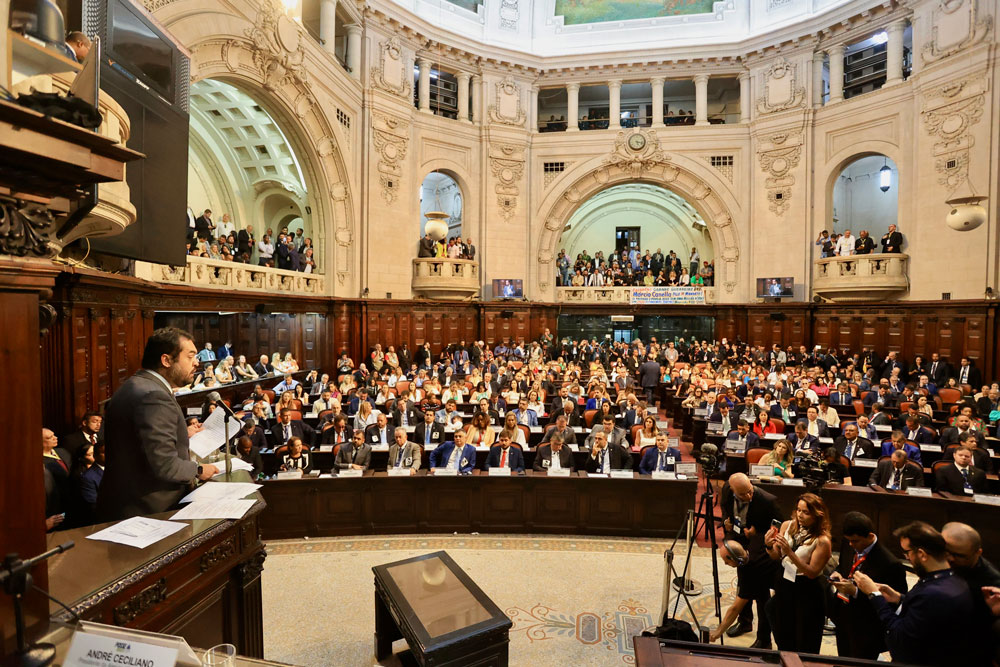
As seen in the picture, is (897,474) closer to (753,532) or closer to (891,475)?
(891,475)

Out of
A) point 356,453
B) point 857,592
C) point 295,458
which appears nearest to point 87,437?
point 295,458

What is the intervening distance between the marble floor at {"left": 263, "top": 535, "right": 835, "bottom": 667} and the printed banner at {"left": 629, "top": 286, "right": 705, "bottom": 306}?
697 inches

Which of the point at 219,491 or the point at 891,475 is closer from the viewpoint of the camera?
the point at 219,491

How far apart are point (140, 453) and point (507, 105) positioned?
73.4 feet

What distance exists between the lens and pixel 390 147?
19.6 metres

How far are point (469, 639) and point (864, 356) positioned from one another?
18.1 meters

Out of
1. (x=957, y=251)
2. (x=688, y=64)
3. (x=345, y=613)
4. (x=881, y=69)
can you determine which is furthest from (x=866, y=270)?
(x=345, y=613)

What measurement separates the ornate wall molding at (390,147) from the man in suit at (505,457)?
46.4ft

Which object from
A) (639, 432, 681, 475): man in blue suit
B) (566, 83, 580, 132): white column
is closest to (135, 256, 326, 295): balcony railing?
(639, 432, 681, 475): man in blue suit

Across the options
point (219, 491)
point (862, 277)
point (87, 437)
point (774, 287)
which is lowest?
point (87, 437)

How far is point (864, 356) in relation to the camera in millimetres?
17188

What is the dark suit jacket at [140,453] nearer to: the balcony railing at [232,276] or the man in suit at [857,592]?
the man in suit at [857,592]

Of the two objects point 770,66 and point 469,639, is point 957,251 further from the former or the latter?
point 469,639

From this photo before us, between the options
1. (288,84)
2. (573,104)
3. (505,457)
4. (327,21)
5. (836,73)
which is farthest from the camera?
(573,104)
